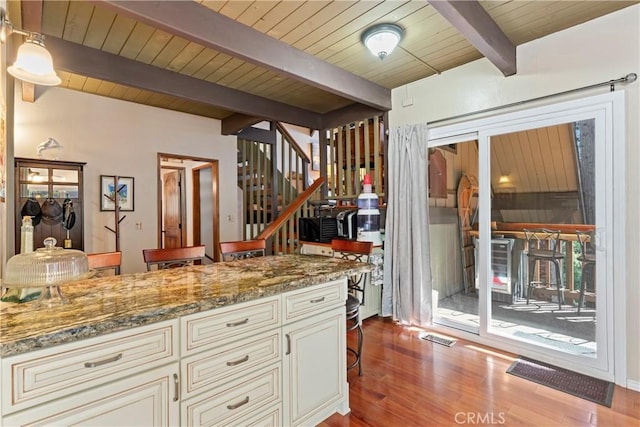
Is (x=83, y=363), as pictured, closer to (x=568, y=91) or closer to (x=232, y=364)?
(x=232, y=364)

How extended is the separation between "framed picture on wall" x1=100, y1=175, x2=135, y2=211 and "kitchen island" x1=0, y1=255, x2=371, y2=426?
2724 mm

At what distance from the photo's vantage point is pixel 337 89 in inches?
115

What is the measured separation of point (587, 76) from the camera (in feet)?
7.40

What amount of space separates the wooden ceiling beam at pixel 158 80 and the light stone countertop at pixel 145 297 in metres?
1.99

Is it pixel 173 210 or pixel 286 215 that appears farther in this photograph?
pixel 173 210

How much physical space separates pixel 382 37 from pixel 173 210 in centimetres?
566

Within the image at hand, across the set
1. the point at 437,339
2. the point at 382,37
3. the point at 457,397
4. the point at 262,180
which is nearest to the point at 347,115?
the point at 382,37

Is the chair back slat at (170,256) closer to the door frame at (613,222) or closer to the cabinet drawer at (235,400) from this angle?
the cabinet drawer at (235,400)

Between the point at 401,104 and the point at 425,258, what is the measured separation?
1.67 metres

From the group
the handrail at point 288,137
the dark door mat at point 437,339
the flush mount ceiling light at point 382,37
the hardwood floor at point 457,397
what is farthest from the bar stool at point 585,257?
the handrail at point 288,137

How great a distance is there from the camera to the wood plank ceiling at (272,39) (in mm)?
2014

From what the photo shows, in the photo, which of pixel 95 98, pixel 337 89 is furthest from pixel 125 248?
pixel 337 89

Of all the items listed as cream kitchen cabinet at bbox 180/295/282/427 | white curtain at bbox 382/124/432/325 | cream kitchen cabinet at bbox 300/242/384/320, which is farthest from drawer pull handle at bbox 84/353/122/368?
white curtain at bbox 382/124/432/325

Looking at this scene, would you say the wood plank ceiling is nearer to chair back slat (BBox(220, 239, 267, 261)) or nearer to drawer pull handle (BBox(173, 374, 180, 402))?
chair back slat (BBox(220, 239, 267, 261))
